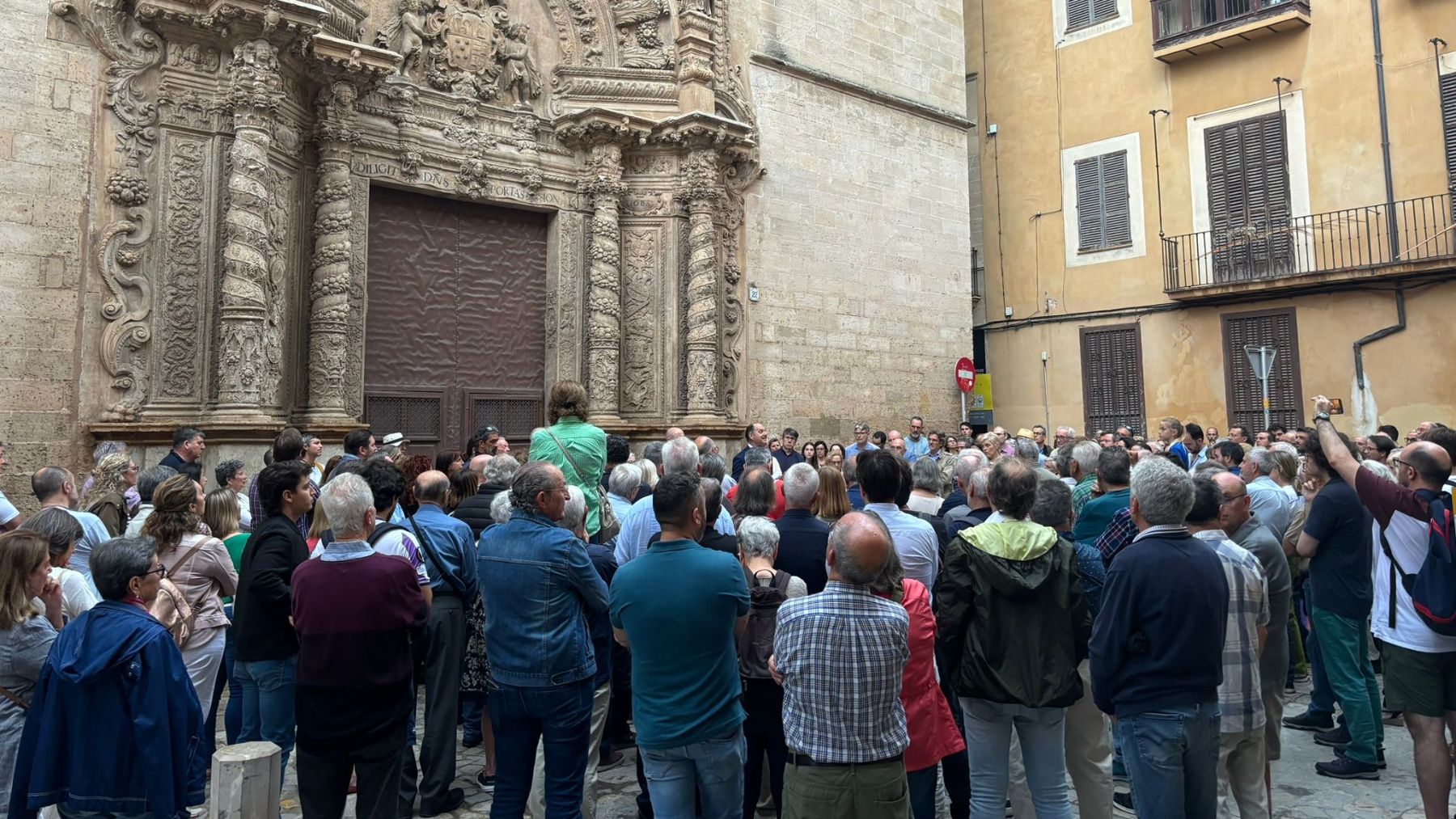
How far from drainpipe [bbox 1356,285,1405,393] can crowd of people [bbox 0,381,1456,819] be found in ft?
37.4

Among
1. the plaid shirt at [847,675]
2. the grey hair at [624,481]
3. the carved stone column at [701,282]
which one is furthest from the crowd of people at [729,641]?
the carved stone column at [701,282]

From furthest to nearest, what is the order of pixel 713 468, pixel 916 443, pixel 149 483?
pixel 916 443 → pixel 713 468 → pixel 149 483

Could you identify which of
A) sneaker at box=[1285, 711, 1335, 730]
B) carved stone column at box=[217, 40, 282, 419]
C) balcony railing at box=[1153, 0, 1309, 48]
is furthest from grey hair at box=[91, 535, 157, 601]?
balcony railing at box=[1153, 0, 1309, 48]

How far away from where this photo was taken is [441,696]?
4.82 meters

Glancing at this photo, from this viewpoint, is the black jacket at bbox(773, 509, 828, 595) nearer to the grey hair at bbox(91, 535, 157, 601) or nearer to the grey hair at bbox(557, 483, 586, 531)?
the grey hair at bbox(557, 483, 586, 531)

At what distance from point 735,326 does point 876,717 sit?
10.4 metres

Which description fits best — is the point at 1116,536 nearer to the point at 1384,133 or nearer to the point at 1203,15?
the point at 1384,133

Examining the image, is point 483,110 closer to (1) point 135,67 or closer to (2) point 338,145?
(2) point 338,145

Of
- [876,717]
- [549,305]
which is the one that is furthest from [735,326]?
[876,717]

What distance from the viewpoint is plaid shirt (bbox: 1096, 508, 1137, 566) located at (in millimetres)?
4227

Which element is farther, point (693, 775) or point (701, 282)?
point (701, 282)

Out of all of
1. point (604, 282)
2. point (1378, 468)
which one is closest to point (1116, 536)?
point (1378, 468)

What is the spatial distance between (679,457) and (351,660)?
196 cm

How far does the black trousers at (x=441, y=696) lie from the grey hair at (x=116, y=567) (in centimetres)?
169
